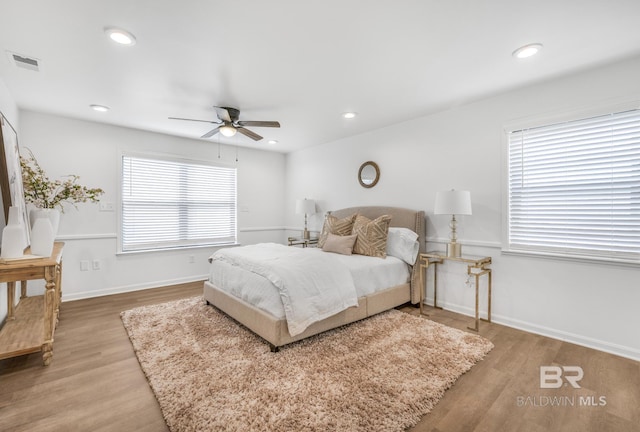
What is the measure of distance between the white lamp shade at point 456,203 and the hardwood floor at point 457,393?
129cm

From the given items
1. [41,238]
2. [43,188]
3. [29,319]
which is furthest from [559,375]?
[43,188]

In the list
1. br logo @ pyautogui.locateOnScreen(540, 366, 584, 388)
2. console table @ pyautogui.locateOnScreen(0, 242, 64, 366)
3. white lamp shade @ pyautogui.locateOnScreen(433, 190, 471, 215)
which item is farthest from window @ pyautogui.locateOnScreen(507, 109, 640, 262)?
console table @ pyautogui.locateOnScreen(0, 242, 64, 366)

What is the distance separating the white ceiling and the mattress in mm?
1811

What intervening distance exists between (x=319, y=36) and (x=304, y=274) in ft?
6.30

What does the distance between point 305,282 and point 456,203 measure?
5.87 ft

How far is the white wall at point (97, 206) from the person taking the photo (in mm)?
3871

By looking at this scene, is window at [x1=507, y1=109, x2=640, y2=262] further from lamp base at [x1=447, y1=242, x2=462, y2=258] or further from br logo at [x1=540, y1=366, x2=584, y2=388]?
br logo at [x1=540, y1=366, x2=584, y2=388]

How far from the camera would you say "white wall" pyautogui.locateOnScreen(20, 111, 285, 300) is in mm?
3871

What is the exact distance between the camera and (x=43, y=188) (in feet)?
10.6

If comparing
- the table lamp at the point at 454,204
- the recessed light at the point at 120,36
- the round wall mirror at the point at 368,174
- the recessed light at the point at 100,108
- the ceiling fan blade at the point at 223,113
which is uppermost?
the recessed light at the point at 100,108

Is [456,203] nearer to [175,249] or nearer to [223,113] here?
[223,113]

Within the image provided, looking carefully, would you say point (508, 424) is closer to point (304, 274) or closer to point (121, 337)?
point (304, 274)

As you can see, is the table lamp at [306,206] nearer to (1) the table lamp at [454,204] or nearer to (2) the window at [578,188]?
(1) the table lamp at [454,204]

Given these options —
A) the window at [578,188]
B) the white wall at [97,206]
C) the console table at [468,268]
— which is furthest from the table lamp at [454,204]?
the white wall at [97,206]
